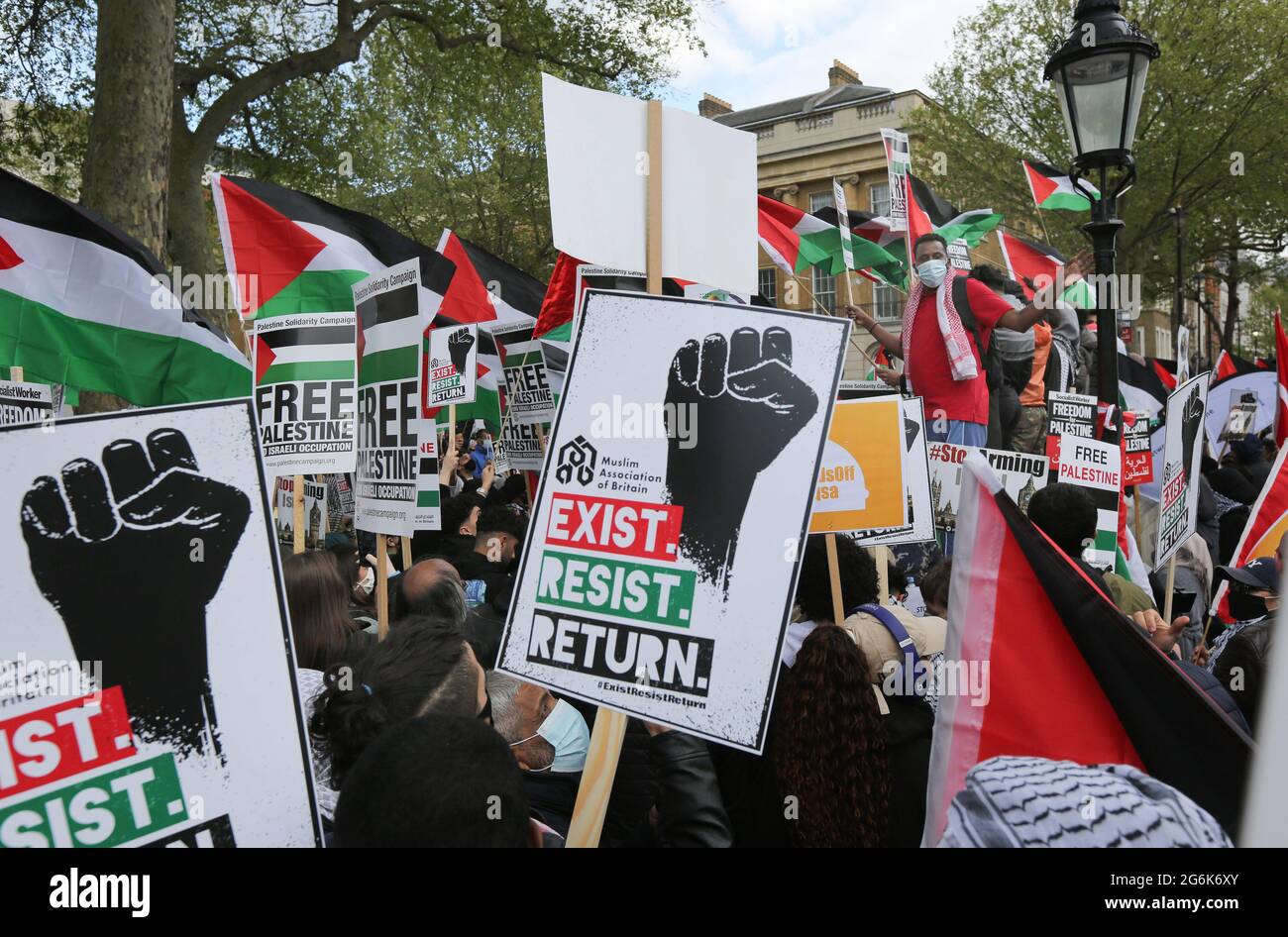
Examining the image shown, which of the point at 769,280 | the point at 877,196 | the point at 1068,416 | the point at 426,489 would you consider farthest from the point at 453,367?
the point at 769,280

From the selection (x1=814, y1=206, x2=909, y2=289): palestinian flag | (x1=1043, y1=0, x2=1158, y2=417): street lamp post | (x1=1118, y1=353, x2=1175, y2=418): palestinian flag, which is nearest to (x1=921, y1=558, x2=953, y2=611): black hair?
(x1=1043, y1=0, x2=1158, y2=417): street lamp post

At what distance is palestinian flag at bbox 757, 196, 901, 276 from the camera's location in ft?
29.9

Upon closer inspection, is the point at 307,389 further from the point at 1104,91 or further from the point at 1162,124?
the point at 1162,124

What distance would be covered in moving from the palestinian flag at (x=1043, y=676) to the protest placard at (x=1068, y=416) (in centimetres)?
456

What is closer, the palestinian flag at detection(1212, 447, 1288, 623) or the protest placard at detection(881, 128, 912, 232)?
the palestinian flag at detection(1212, 447, 1288, 623)

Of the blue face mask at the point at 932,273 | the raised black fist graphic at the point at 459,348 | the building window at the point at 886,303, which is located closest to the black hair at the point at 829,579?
the blue face mask at the point at 932,273

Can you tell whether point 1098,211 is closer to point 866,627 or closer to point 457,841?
point 866,627

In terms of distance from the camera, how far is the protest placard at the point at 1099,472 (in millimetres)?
5836

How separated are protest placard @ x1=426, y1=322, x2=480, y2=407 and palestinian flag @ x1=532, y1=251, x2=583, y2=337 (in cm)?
139

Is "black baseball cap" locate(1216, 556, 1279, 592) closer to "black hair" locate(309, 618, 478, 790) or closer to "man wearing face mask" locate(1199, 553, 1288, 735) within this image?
"man wearing face mask" locate(1199, 553, 1288, 735)

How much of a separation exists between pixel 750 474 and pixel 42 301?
4412mm

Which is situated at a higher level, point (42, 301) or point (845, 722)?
point (42, 301)

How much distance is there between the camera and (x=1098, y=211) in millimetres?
5762
